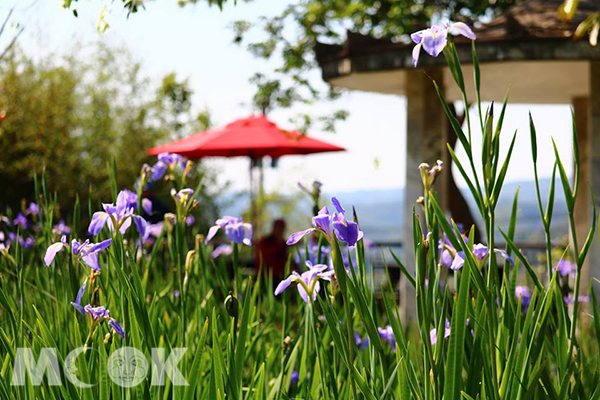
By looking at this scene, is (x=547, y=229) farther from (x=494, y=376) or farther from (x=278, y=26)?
(x=278, y=26)

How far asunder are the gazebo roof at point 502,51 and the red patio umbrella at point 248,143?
1.94 m

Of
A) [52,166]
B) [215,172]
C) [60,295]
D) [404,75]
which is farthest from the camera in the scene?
[215,172]

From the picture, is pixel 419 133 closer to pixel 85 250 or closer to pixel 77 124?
pixel 85 250

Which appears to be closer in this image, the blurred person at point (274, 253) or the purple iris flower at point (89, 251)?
the purple iris flower at point (89, 251)

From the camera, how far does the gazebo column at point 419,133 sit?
5953 millimetres

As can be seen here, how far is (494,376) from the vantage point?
1251 mm

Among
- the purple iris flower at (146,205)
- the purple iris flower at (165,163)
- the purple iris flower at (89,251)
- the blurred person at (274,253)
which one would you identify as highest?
the purple iris flower at (165,163)

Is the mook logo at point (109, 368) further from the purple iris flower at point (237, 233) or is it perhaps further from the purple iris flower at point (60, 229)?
the purple iris flower at point (60, 229)

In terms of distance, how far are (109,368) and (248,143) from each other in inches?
265

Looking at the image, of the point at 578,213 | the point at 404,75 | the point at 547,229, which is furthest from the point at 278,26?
the point at 547,229

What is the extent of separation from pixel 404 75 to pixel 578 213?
221 centimetres

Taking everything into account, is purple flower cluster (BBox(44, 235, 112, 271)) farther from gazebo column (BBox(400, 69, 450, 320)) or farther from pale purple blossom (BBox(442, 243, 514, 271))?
gazebo column (BBox(400, 69, 450, 320))

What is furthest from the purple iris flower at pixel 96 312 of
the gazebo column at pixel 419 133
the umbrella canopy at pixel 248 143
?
the umbrella canopy at pixel 248 143

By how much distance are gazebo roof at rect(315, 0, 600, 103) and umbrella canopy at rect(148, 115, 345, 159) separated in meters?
1.94
